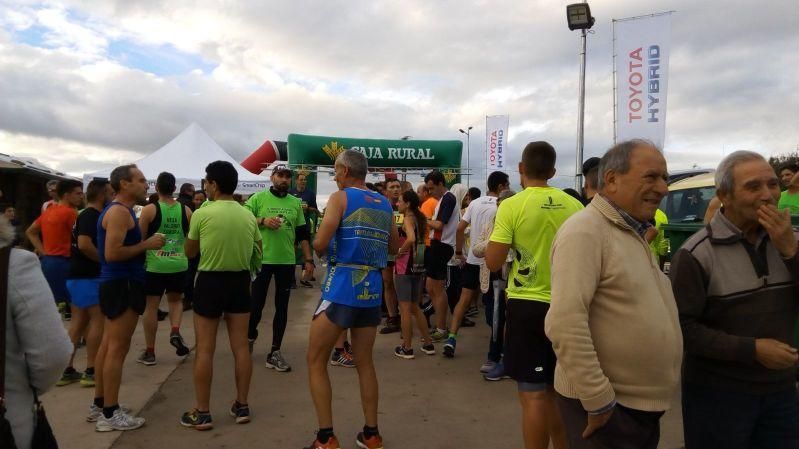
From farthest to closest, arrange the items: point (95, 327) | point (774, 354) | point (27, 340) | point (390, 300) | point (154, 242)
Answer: point (390, 300), point (95, 327), point (154, 242), point (774, 354), point (27, 340)

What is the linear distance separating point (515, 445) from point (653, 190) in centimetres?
255

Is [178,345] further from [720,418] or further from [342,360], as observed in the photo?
[720,418]

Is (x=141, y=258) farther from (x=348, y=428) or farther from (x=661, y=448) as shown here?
(x=661, y=448)

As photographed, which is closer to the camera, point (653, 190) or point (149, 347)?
point (653, 190)

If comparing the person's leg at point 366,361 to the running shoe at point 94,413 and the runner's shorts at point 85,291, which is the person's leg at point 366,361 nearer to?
the running shoe at point 94,413

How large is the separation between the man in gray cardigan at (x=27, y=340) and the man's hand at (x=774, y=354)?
7.98 feet

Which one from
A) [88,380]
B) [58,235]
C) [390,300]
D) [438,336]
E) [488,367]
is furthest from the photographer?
[390,300]

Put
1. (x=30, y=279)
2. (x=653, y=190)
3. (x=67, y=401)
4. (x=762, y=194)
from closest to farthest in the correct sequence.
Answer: (x=30, y=279)
(x=653, y=190)
(x=762, y=194)
(x=67, y=401)

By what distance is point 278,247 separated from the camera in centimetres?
567

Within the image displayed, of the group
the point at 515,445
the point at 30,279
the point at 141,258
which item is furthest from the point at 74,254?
the point at 515,445

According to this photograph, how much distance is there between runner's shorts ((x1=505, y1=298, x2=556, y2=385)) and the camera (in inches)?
121

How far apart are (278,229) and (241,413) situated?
193 centimetres

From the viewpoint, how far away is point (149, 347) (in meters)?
5.71

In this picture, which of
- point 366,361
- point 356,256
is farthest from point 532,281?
point 366,361
